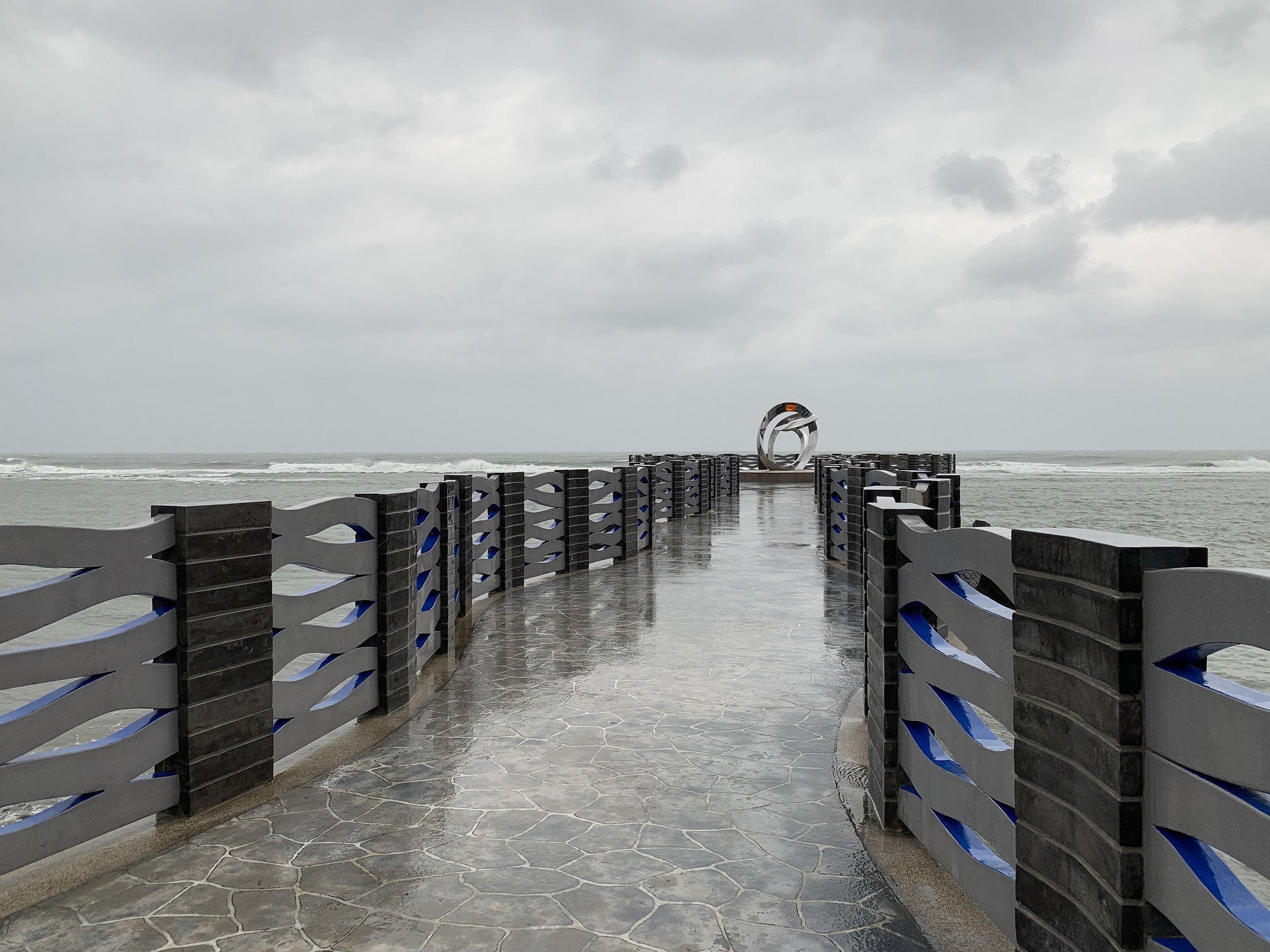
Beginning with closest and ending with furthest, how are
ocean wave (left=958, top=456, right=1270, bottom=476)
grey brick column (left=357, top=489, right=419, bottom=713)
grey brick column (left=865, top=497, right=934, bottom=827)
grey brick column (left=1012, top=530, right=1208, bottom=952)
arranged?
1. grey brick column (left=1012, top=530, right=1208, bottom=952)
2. grey brick column (left=865, top=497, right=934, bottom=827)
3. grey brick column (left=357, top=489, right=419, bottom=713)
4. ocean wave (left=958, top=456, right=1270, bottom=476)

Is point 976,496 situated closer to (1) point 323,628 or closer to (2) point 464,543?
(2) point 464,543

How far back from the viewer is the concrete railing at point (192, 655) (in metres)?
3.30

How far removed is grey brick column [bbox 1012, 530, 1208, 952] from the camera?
2.05 meters

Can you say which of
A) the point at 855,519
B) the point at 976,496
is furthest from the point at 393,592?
the point at 976,496

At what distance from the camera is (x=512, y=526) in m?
10.4

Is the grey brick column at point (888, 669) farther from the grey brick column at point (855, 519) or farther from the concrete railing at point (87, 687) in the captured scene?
the grey brick column at point (855, 519)

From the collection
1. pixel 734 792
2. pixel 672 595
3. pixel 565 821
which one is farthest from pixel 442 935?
pixel 672 595

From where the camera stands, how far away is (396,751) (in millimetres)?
4797

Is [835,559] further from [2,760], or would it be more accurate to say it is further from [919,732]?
[2,760]

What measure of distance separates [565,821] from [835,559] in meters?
9.59

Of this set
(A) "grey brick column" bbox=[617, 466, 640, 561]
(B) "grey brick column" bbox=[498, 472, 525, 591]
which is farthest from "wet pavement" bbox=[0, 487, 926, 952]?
(A) "grey brick column" bbox=[617, 466, 640, 561]

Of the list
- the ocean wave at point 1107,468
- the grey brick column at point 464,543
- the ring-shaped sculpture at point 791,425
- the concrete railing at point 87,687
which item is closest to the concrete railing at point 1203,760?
the concrete railing at point 87,687

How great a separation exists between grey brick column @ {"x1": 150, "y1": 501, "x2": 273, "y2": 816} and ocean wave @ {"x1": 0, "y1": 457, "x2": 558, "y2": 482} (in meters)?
49.7

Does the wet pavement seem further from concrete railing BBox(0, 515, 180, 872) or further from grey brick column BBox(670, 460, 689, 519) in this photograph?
grey brick column BBox(670, 460, 689, 519)
